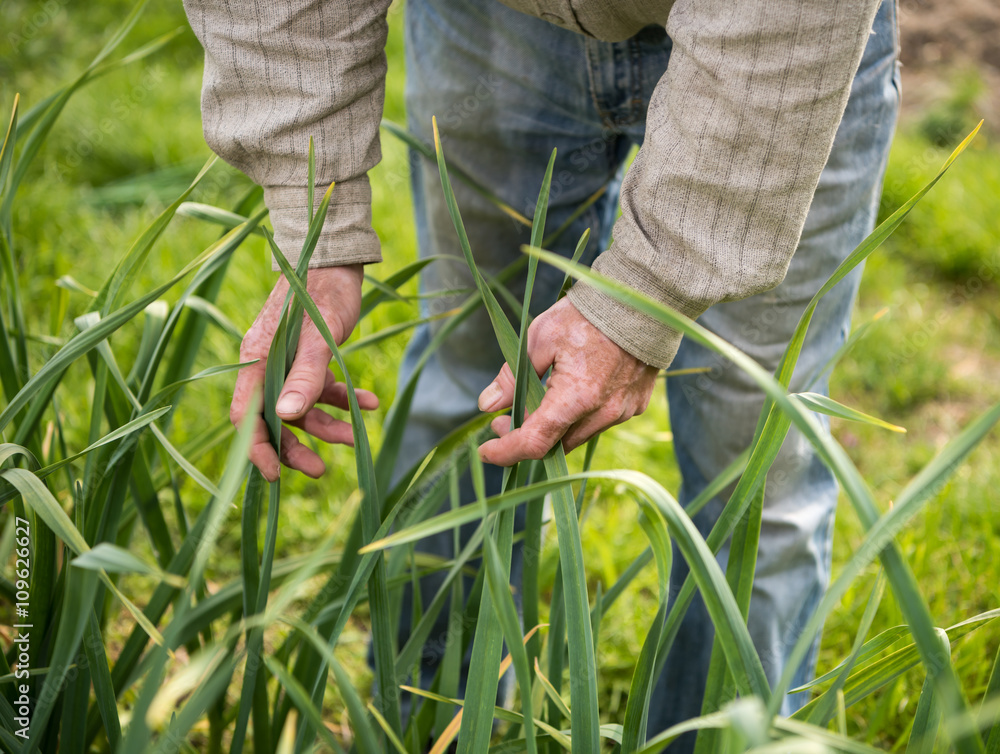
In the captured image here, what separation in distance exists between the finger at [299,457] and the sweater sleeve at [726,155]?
286mm

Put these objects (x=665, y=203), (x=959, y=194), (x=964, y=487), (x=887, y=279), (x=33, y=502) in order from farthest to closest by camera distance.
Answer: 1. (x=959, y=194)
2. (x=887, y=279)
3. (x=964, y=487)
4. (x=665, y=203)
5. (x=33, y=502)

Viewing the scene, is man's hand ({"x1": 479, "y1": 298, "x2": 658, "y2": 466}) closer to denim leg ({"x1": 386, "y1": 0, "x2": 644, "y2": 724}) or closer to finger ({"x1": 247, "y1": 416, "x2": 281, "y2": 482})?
finger ({"x1": 247, "y1": 416, "x2": 281, "y2": 482})

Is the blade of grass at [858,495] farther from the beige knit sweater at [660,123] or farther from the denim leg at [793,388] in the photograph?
the denim leg at [793,388]

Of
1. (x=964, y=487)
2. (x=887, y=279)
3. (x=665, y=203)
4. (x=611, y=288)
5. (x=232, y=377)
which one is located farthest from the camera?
(x=887, y=279)

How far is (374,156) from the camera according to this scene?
0.77 m

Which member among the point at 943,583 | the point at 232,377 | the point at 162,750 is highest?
the point at 162,750

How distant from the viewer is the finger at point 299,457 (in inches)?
28.3

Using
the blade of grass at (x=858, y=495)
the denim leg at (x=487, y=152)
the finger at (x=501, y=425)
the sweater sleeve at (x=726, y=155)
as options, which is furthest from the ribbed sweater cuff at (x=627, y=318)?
the denim leg at (x=487, y=152)

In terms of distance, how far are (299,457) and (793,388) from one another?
0.54 metres

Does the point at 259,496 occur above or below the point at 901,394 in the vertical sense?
above

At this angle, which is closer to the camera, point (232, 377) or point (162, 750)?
point (162, 750)

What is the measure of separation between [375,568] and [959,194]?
2.26 metres

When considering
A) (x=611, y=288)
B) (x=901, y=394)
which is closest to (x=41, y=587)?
→ (x=611, y=288)

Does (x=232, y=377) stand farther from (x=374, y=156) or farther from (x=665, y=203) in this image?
(x=665, y=203)
